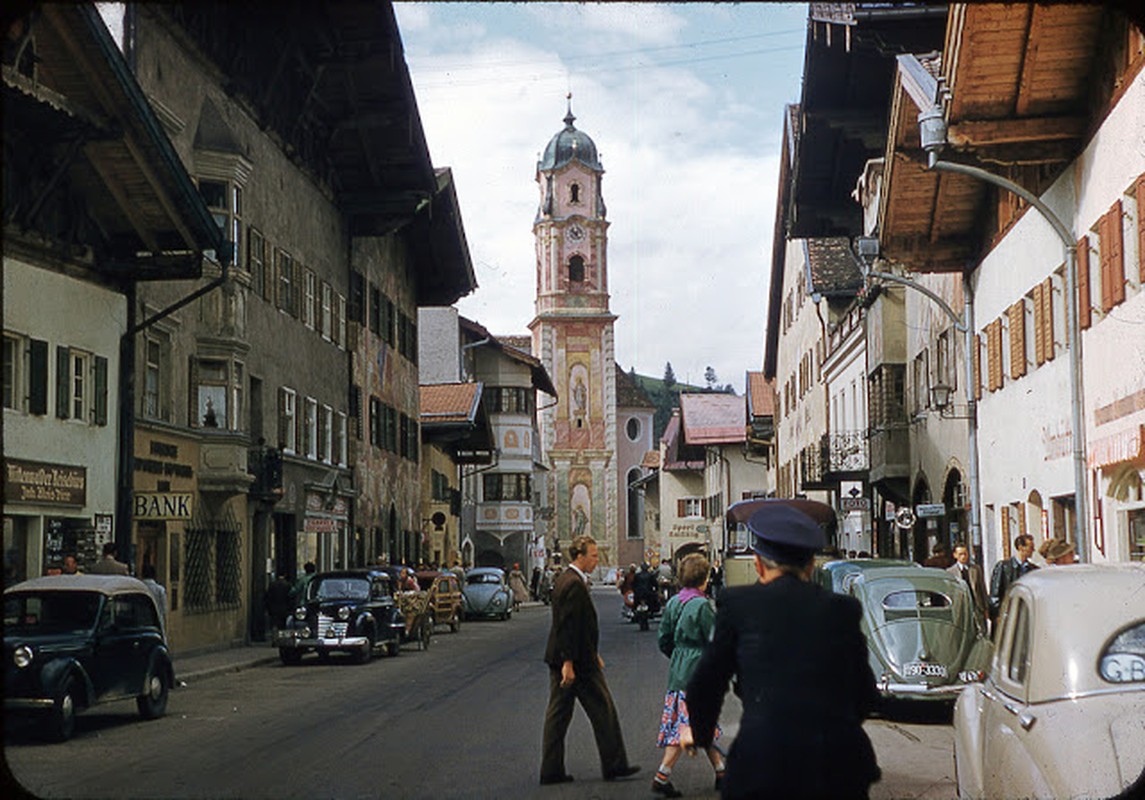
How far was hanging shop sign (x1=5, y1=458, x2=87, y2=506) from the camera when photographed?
2216cm

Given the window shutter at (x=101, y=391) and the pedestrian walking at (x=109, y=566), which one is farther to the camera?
the window shutter at (x=101, y=391)

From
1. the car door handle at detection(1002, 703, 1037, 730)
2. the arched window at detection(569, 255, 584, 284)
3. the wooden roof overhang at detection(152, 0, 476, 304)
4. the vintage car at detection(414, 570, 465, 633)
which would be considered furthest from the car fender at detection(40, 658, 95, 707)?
the arched window at detection(569, 255, 584, 284)

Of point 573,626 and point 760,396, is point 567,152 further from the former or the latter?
point 573,626

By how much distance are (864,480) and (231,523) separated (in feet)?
65.3

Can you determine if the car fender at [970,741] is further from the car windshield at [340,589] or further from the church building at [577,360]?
the church building at [577,360]

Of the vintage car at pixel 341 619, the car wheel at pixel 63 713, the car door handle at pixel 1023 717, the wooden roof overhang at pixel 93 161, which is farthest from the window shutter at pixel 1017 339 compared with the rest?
the car door handle at pixel 1023 717

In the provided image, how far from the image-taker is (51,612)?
1664cm

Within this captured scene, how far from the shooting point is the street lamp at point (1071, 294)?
20062 millimetres

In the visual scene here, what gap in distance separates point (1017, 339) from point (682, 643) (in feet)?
54.4

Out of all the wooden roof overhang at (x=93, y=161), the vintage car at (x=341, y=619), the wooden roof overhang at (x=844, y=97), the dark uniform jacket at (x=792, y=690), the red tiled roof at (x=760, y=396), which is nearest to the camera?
the dark uniform jacket at (x=792, y=690)

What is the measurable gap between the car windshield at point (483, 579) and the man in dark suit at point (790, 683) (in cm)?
4568

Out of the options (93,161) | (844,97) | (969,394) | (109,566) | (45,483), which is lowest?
(109,566)

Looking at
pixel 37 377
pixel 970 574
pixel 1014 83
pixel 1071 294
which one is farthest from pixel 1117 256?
pixel 37 377

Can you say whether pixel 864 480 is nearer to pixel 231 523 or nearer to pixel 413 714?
pixel 231 523
